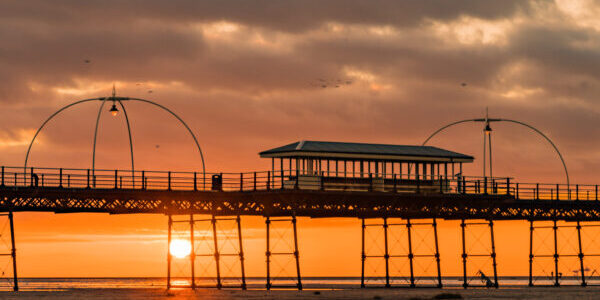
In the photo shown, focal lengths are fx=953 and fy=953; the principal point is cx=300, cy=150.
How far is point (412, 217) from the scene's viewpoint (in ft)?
211

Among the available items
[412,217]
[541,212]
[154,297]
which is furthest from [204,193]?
[541,212]

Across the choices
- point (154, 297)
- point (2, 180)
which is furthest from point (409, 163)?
point (2, 180)

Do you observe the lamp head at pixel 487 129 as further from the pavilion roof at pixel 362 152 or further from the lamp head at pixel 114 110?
the lamp head at pixel 114 110

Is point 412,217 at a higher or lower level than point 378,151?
lower

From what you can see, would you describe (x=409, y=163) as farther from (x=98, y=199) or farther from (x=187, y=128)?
(x=98, y=199)

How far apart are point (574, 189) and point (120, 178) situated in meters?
34.0

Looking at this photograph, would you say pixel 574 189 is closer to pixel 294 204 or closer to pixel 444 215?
pixel 444 215

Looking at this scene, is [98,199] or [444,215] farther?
[444,215]

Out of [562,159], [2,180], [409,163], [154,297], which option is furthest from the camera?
[562,159]

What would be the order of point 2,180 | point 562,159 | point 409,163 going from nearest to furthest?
point 2,180 → point 409,163 → point 562,159

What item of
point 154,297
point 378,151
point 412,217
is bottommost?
point 154,297

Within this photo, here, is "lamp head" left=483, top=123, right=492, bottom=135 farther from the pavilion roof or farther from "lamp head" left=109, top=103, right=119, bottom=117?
"lamp head" left=109, top=103, right=119, bottom=117

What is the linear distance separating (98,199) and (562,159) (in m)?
34.0

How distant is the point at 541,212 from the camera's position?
2756 inches
